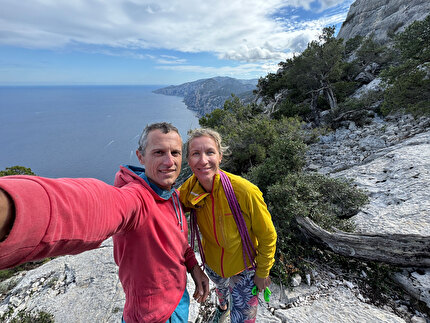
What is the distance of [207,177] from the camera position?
2010 mm

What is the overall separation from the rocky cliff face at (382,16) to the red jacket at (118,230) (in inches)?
1493

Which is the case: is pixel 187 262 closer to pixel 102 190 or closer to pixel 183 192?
pixel 183 192

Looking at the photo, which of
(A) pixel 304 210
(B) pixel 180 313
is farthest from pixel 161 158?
(A) pixel 304 210

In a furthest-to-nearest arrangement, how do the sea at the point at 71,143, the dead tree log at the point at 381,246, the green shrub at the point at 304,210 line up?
the sea at the point at 71,143, the green shrub at the point at 304,210, the dead tree log at the point at 381,246

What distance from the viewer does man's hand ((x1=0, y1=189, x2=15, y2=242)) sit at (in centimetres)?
60

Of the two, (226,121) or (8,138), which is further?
(8,138)

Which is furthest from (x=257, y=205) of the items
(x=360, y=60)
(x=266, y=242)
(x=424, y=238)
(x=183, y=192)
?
(x=360, y=60)

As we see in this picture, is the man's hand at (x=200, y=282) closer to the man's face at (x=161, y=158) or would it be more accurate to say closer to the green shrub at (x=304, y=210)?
the man's face at (x=161, y=158)

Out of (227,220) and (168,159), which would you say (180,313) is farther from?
(168,159)

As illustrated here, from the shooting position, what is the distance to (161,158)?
5.05 feet

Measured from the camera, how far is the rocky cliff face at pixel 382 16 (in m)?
25.7

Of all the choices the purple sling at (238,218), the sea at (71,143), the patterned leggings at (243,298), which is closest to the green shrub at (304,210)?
the patterned leggings at (243,298)

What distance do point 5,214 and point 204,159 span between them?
1.54m

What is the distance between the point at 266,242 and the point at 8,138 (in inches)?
4687
